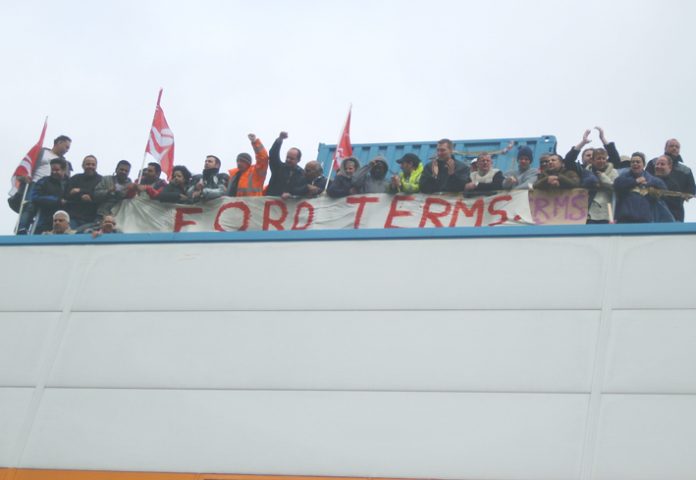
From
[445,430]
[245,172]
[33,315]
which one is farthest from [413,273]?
[33,315]

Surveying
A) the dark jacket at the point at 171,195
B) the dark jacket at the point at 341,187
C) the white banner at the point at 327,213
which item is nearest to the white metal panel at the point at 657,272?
the white banner at the point at 327,213

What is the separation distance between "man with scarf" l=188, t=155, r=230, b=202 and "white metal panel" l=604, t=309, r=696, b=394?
Answer: 18.3ft

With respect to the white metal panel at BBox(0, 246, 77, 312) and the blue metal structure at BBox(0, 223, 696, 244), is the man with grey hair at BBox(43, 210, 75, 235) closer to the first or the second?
the blue metal structure at BBox(0, 223, 696, 244)

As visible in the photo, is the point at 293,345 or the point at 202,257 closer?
the point at 293,345

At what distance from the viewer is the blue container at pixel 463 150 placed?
17.9m

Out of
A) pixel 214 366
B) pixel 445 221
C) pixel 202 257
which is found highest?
pixel 445 221

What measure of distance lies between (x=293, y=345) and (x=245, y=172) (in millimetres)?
3350

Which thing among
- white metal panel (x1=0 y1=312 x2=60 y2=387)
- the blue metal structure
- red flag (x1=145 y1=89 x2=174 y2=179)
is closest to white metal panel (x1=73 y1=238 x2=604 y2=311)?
the blue metal structure

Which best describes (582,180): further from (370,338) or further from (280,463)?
(280,463)

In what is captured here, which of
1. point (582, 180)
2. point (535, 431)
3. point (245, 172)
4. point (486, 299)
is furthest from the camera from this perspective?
point (245, 172)

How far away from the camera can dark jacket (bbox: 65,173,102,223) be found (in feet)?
49.6

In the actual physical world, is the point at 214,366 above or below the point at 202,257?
below

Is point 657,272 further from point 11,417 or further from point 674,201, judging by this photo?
point 11,417

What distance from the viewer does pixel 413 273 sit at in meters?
12.7
